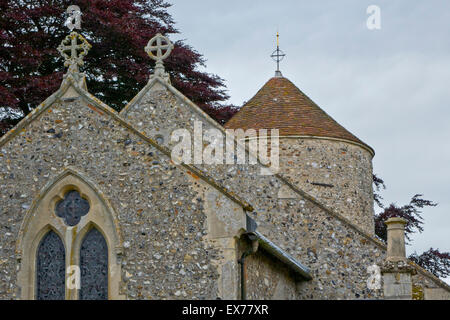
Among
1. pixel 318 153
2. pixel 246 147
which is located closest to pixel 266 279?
pixel 246 147

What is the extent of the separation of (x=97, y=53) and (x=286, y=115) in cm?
888

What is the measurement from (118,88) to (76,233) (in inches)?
551

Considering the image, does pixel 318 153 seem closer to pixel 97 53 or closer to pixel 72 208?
pixel 72 208

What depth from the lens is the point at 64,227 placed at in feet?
48.6

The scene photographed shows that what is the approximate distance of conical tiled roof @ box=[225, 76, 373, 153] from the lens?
2117 centimetres

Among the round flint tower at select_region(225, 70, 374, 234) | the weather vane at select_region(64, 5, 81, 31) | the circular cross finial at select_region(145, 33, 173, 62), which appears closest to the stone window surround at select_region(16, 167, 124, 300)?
the circular cross finial at select_region(145, 33, 173, 62)

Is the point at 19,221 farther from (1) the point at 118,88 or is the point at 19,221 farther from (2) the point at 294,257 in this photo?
(1) the point at 118,88

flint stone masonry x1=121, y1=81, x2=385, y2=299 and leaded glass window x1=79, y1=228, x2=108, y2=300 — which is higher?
flint stone masonry x1=121, y1=81, x2=385, y2=299

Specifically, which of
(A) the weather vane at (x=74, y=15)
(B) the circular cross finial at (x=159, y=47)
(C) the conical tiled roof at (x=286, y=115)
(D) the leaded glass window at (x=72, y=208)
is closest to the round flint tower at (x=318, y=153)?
(C) the conical tiled roof at (x=286, y=115)

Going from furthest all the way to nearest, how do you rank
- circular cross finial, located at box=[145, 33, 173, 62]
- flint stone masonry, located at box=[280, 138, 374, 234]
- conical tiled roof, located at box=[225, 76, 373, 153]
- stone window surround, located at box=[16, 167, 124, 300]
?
conical tiled roof, located at box=[225, 76, 373, 153], flint stone masonry, located at box=[280, 138, 374, 234], circular cross finial, located at box=[145, 33, 173, 62], stone window surround, located at box=[16, 167, 124, 300]

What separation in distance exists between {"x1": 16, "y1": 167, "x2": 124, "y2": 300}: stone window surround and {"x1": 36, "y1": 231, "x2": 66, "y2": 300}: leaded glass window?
97 millimetres

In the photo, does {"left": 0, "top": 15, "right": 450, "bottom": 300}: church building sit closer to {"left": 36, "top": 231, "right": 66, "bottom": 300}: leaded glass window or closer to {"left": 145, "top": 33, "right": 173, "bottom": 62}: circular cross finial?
{"left": 36, "top": 231, "right": 66, "bottom": 300}: leaded glass window

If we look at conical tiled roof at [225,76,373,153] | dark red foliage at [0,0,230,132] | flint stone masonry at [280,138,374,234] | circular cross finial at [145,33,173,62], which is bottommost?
flint stone masonry at [280,138,374,234]

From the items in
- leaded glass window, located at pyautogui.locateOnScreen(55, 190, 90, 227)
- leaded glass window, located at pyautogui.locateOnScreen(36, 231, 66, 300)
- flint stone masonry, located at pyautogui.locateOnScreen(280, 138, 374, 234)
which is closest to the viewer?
leaded glass window, located at pyautogui.locateOnScreen(36, 231, 66, 300)
